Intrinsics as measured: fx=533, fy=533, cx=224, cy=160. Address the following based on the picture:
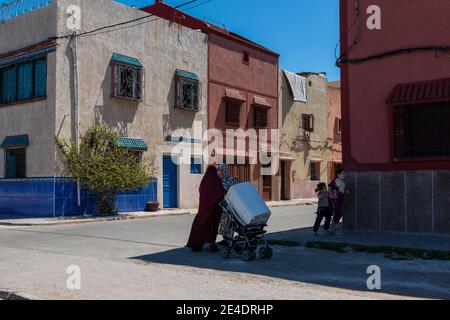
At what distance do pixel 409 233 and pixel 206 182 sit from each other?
5064 millimetres

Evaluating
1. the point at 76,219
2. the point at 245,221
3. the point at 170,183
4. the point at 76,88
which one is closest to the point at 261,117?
the point at 170,183

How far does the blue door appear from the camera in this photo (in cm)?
2286

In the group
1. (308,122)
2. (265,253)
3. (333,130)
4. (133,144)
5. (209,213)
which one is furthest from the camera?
(333,130)

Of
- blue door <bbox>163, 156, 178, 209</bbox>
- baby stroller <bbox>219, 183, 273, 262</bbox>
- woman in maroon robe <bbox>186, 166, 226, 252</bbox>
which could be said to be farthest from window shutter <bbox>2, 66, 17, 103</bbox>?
baby stroller <bbox>219, 183, 273, 262</bbox>

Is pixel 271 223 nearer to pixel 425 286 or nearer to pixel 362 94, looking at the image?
pixel 362 94

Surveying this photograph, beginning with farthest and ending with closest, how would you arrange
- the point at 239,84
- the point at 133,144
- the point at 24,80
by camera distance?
the point at 239,84 < the point at 133,144 < the point at 24,80

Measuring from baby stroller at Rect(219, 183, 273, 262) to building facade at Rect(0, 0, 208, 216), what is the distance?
10726 mm

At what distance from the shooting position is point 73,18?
19141 mm

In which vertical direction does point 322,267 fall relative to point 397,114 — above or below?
below

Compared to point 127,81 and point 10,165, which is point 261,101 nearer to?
point 127,81

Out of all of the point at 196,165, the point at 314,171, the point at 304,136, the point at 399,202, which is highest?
the point at 304,136

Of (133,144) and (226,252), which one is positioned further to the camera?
(133,144)

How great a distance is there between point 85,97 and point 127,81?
6.93 feet
